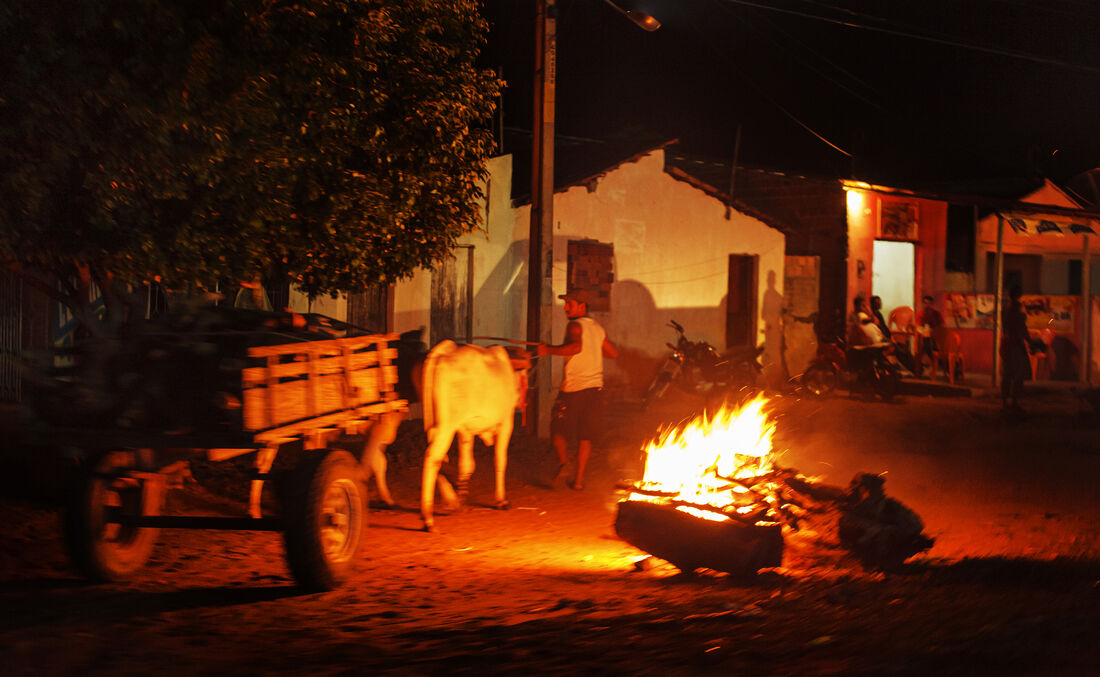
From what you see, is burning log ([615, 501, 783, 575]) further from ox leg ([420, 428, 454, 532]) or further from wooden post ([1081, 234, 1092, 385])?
wooden post ([1081, 234, 1092, 385])

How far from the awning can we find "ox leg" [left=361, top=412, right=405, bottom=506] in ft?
57.0

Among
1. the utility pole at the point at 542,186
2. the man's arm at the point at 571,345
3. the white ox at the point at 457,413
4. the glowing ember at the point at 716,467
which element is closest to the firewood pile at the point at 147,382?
the white ox at the point at 457,413

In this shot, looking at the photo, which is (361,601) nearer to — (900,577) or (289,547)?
(289,547)

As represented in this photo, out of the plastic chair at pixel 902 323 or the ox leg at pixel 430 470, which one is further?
the plastic chair at pixel 902 323

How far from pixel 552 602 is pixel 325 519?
58.0 inches

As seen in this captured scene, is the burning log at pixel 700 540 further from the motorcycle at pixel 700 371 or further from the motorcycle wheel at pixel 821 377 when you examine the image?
the motorcycle wheel at pixel 821 377

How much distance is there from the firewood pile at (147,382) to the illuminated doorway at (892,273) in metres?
21.9

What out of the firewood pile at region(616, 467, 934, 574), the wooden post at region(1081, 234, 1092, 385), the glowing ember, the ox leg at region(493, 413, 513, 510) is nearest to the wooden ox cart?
the firewood pile at region(616, 467, 934, 574)

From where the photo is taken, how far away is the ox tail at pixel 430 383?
7848 millimetres

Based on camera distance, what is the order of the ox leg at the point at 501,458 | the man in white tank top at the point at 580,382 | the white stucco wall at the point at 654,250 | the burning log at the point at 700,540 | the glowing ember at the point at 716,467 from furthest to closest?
1. the white stucco wall at the point at 654,250
2. the man in white tank top at the point at 580,382
3. the ox leg at the point at 501,458
4. the glowing ember at the point at 716,467
5. the burning log at the point at 700,540

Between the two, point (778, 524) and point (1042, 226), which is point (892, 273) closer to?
point (1042, 226)

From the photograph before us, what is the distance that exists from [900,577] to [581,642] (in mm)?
2788

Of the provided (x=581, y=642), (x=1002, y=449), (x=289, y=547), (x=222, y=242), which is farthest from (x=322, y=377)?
(x=1002, y=449)

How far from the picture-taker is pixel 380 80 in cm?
843
